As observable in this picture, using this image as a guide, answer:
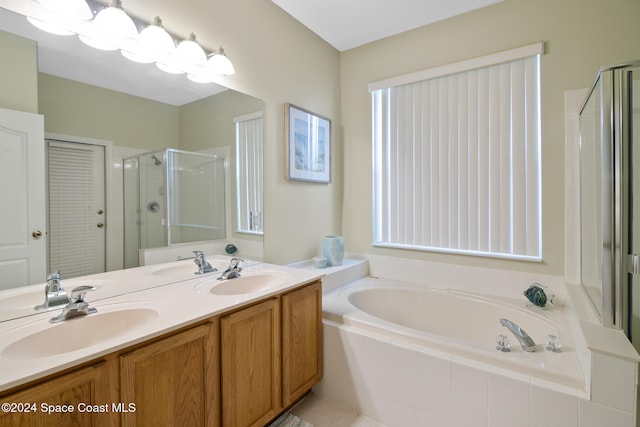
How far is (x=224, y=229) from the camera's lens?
75.3 inches

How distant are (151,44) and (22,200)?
924 mm

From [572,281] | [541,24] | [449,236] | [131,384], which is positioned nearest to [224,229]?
[131,384]

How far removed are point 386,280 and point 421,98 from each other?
1.60m

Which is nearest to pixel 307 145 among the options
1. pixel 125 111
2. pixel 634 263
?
pixel 125 111

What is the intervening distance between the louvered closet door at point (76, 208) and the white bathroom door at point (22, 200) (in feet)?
0.12

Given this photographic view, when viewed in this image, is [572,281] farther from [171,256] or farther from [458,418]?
[171,256]

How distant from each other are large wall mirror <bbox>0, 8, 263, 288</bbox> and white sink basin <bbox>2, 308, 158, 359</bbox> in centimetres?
29

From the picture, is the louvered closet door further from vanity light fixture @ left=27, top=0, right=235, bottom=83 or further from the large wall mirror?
vanity light fixture @ left=27, top=0, right=235, bottom=83

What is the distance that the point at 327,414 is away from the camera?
1.74 metres

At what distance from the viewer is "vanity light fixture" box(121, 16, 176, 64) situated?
57.7 inches

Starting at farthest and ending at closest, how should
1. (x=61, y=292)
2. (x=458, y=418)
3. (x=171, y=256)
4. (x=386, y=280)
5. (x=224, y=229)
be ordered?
(x=386, y=280) < (x=224, y=229) < (x=171, y=256) < (x=458, y=418) < (x=61, y=292)

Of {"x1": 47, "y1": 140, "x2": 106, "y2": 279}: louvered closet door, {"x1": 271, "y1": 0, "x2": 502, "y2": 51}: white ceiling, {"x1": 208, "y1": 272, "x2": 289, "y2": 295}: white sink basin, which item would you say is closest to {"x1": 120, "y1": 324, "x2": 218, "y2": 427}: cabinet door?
{"x1": 208, "y1": 272, "x2": 289, "y2": 295}: white sink basin

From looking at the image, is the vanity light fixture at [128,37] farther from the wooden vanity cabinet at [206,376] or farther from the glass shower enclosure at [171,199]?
the wooden vanity cabinet at [206,376]

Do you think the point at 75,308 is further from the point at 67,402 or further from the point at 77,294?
the point at 67,402
